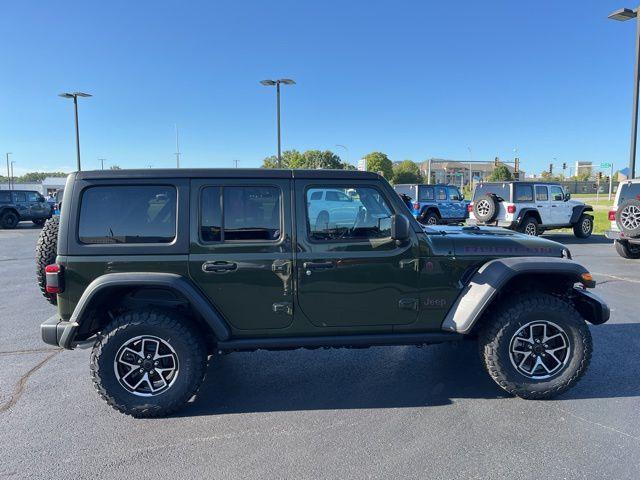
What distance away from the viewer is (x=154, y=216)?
3.39m

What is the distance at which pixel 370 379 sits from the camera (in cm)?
398

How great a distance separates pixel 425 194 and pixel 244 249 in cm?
1456

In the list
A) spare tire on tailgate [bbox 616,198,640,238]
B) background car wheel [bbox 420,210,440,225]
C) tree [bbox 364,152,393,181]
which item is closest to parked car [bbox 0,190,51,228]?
background car wheel [bbox 420,210,440,225]

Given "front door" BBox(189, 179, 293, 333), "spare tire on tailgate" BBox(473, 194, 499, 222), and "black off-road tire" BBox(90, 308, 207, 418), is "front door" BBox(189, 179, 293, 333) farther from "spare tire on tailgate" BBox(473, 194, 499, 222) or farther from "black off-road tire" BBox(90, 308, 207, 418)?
"spare tire on tailgate" BBox(473, 194, 499, 222)

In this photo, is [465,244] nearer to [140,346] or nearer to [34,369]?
[140,346]

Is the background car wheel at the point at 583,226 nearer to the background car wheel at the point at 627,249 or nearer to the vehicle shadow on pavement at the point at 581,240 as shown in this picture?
the vehicle shadow on pavement at the point at 581,240

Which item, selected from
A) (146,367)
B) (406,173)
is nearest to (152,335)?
(146,367)

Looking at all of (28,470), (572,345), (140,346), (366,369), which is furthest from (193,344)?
(572,345)

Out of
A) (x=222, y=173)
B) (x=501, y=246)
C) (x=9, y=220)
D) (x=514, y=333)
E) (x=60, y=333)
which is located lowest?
(x=514, y=333)

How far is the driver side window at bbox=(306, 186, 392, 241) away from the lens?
11.5 ft

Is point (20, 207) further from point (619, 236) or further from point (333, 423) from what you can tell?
point (619, 236)

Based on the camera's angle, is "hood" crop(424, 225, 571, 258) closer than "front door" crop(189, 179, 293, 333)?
No

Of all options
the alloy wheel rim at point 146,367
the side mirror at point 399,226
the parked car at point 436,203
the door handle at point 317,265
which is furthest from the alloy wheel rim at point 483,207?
the alloy wheel rim at point 146,367

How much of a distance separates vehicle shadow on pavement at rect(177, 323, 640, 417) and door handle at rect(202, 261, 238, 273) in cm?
111
